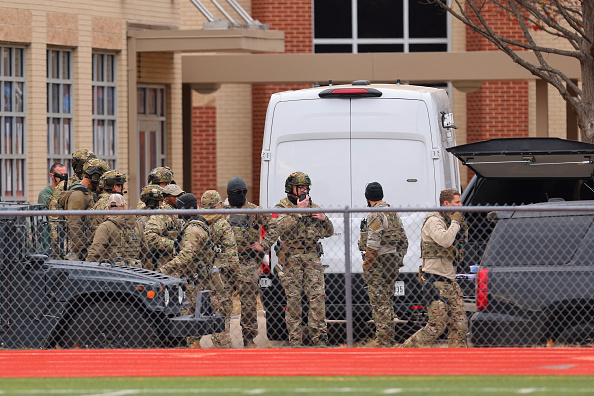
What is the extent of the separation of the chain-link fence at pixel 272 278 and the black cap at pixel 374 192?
190 millimetres

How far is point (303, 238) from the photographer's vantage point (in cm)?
1153

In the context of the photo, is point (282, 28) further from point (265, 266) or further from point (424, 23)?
point (265, 266)

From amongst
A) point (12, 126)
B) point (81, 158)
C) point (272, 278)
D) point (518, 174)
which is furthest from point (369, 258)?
point (12, 126)

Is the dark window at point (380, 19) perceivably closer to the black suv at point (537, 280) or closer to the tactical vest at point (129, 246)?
the tactical vest at point (129, 246)

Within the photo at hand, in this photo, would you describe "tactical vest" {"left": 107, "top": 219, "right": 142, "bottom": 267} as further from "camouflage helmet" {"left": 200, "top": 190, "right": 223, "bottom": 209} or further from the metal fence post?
the metal fence post

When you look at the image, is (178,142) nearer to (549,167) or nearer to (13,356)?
(549,167)

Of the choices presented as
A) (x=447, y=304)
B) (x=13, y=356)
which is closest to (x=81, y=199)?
(x=13, y=356)

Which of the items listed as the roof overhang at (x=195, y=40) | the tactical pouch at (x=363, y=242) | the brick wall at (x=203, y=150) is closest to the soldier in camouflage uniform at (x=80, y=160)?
the tactical pouch at (x=363, y=242)

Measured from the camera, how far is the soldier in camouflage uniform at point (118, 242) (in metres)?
11.1

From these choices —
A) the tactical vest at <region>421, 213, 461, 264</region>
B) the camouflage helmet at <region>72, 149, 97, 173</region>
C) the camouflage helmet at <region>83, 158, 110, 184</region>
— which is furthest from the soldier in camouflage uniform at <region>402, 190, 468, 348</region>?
the camouflage helmet at <region>72, 149, 97, 173</region>

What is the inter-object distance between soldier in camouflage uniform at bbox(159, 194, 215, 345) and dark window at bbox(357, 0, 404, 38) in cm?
1456

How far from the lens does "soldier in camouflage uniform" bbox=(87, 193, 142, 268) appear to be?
1105 cm

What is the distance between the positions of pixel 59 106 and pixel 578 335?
10.5m

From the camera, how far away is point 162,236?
11.5 m
